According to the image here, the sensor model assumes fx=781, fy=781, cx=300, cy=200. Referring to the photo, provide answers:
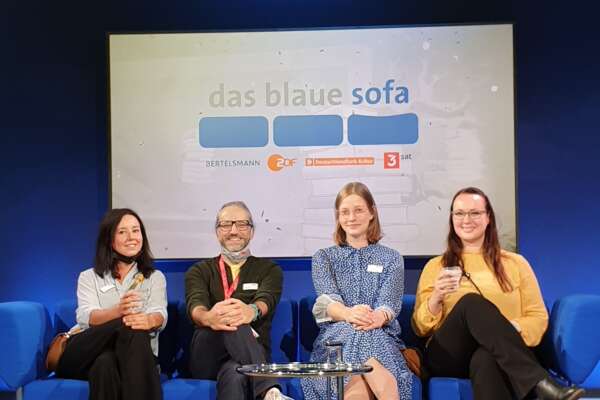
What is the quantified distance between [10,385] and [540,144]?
3.26 meters

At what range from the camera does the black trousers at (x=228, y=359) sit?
363cm

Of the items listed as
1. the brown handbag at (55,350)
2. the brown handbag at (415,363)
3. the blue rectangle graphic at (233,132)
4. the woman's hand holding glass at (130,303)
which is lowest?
the brown handbag at (415,363)

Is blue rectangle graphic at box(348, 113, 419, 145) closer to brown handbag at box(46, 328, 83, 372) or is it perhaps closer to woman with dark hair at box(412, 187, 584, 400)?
woman with dark hair at box(412, 187, 584, 400)

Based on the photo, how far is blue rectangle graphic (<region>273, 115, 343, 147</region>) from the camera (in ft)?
15.5

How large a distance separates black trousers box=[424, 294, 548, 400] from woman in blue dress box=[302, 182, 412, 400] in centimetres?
21

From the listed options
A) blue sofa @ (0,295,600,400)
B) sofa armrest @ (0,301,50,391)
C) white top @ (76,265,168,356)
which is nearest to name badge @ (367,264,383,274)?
blue sofa @ (0,295,600,400)

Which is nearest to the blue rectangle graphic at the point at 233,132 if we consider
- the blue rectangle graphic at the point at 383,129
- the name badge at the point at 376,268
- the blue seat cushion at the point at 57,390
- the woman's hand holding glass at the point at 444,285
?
the blue rectangle graphic at the point at 383,129

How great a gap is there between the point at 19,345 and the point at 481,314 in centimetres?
219

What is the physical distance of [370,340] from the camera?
3.74 meters

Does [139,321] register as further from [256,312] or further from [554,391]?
[554,391]

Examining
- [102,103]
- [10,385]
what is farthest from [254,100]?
[10,385]

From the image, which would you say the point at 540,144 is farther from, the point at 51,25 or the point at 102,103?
the point at 51,25

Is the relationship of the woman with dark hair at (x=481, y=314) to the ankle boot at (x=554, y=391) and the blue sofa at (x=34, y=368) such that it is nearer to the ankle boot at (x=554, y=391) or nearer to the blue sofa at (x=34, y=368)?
the ankle boot at (x=554, y=391)

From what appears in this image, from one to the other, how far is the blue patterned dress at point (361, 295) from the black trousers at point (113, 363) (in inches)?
29.7
